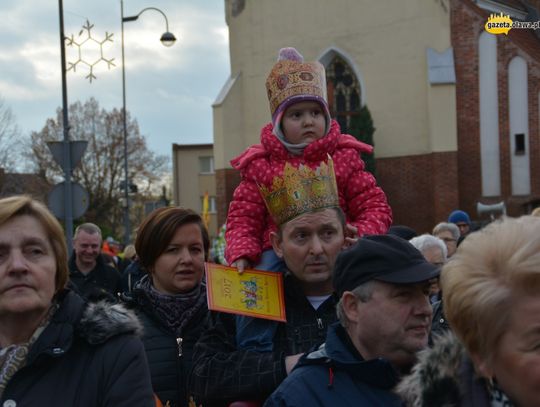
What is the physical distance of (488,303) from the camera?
1.88 meters

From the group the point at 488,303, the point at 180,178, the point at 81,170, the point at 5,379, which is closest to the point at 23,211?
the point at 5,379

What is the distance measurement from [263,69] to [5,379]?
25.5m

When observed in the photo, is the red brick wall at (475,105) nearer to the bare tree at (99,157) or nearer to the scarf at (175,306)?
the scarf at (175,306)

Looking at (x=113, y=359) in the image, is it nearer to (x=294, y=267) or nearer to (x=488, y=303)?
(x=294, y=267)

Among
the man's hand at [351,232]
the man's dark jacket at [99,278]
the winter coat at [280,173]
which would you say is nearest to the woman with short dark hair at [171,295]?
the winter coat at [280,173]

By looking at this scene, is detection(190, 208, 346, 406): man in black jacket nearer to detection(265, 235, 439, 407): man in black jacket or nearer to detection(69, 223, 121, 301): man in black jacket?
detection(265, 235, 439, 407): man in black jacket

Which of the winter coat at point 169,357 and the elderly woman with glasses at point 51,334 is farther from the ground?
the elderly woman with glasses at point 51,334

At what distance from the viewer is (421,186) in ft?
85.8

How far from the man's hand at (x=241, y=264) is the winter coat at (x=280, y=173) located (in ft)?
0.15

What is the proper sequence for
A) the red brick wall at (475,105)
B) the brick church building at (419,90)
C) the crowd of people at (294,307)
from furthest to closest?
the brick church building at (419,90), the red brick wall at (475,105), the crowd of people at (294,307)

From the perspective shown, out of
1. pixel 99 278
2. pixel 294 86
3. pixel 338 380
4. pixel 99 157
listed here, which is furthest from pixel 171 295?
pixel 99 157

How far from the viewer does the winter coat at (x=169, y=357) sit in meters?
3.88

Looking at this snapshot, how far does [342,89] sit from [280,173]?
78.4 feet

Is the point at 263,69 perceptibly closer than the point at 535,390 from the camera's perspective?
No
